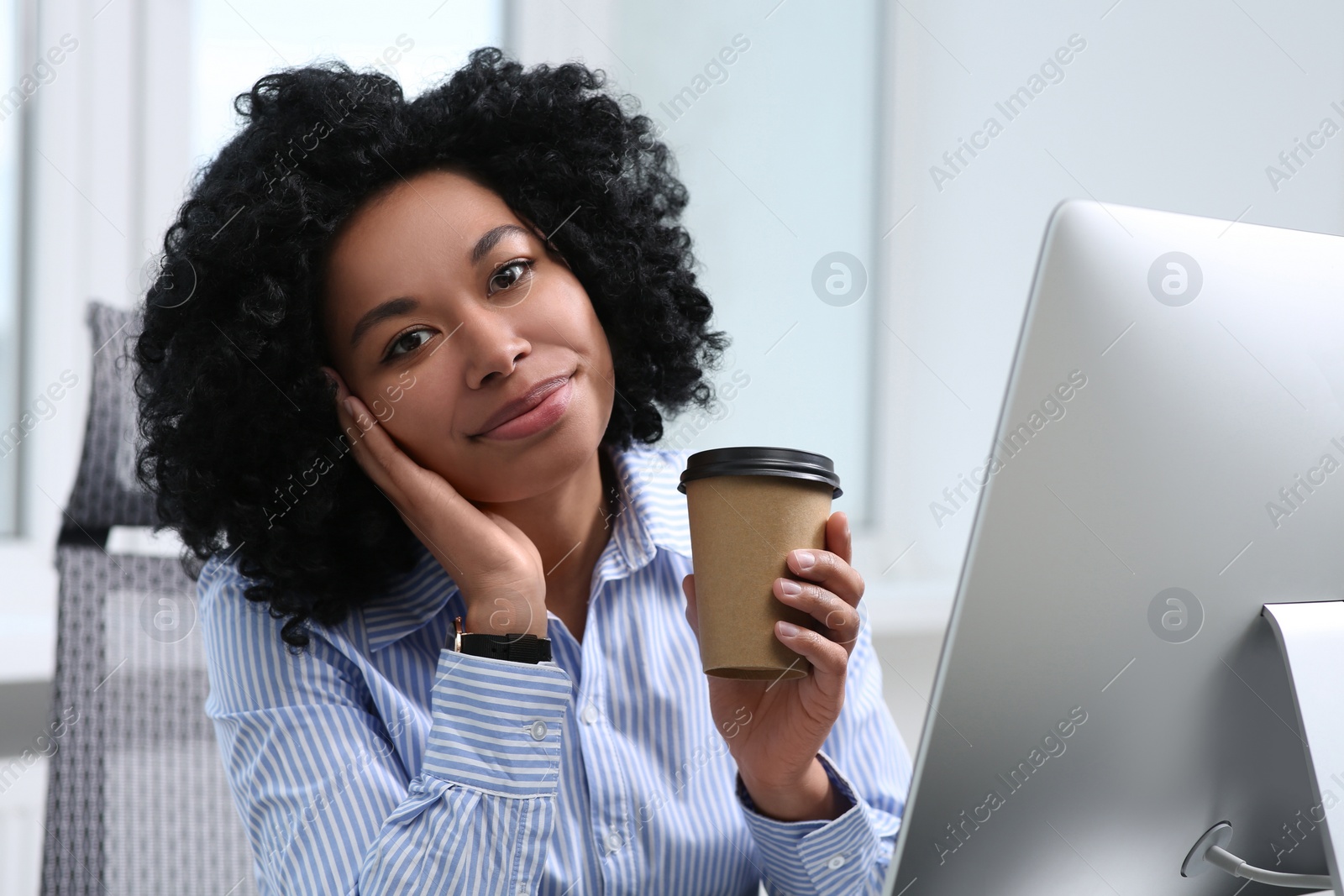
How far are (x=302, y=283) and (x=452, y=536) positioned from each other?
0.30m

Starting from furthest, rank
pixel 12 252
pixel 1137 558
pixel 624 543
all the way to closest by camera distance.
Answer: pixel 12 252 < pixel 624 543 < pixel 1137 558

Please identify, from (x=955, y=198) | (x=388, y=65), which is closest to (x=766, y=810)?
(x=388, y=65)

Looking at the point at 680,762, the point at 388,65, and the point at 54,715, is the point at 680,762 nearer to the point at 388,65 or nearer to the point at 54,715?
the point at 54,715

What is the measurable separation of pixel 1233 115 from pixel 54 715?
77.5 inches

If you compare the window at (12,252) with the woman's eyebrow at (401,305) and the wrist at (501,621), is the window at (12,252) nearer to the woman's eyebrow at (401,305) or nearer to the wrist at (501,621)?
the woman's eyebrow at (401,305)

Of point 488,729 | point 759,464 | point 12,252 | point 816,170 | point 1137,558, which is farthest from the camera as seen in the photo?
point 816,170

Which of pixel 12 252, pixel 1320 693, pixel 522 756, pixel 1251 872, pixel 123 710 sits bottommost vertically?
pixel 123 710

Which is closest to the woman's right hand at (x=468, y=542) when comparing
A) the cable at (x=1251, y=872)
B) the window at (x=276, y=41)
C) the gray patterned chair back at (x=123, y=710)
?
the gray patterned chair back at (x=123, y=710)

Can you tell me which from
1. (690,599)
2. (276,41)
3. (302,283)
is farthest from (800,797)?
(276,41)

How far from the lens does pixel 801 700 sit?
3.15 ft

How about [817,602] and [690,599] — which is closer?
[817,602]

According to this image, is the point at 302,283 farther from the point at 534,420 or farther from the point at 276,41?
the point at 276,41

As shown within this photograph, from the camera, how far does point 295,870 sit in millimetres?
948

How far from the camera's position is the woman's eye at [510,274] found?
100 cm
